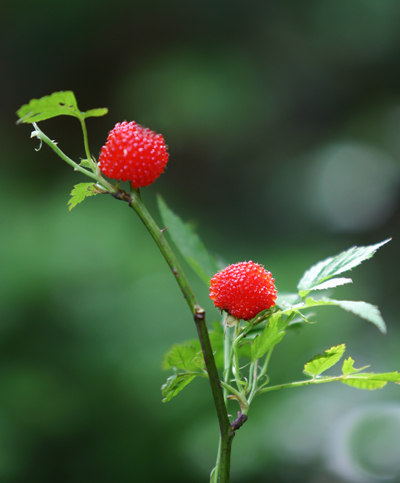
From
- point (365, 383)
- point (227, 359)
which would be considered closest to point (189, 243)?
point (227, 359)

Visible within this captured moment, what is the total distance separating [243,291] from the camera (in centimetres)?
43

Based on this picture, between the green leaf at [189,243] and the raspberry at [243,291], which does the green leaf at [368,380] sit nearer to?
the raspberry at [243,291]

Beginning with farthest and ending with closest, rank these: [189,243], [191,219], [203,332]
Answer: [191,219] < [189,243] < [203,332]

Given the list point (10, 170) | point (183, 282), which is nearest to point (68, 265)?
point (10, 170)

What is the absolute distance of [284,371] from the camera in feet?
6.64

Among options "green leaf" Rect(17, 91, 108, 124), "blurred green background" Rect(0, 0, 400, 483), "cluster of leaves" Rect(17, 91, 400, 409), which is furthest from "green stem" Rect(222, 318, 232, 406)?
"blurred green background" Rect(0, 0, 400, 483)

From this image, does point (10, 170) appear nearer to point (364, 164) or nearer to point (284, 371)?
point (284, 371)

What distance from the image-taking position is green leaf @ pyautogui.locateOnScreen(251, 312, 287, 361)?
1.33ft

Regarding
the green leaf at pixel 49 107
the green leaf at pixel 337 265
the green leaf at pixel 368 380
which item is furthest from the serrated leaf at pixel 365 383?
the green leaf at pixel 49 107

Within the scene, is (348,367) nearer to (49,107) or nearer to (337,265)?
(337,265)

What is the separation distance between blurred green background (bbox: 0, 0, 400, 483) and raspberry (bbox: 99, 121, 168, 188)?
1.65m

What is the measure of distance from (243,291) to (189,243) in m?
0.24

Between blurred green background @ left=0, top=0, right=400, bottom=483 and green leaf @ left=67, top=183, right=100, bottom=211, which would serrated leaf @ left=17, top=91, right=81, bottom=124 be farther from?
blurred green background @ left=0, top=0, right=400, bottom=483

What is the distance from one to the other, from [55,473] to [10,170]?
A: 6.30 ft
